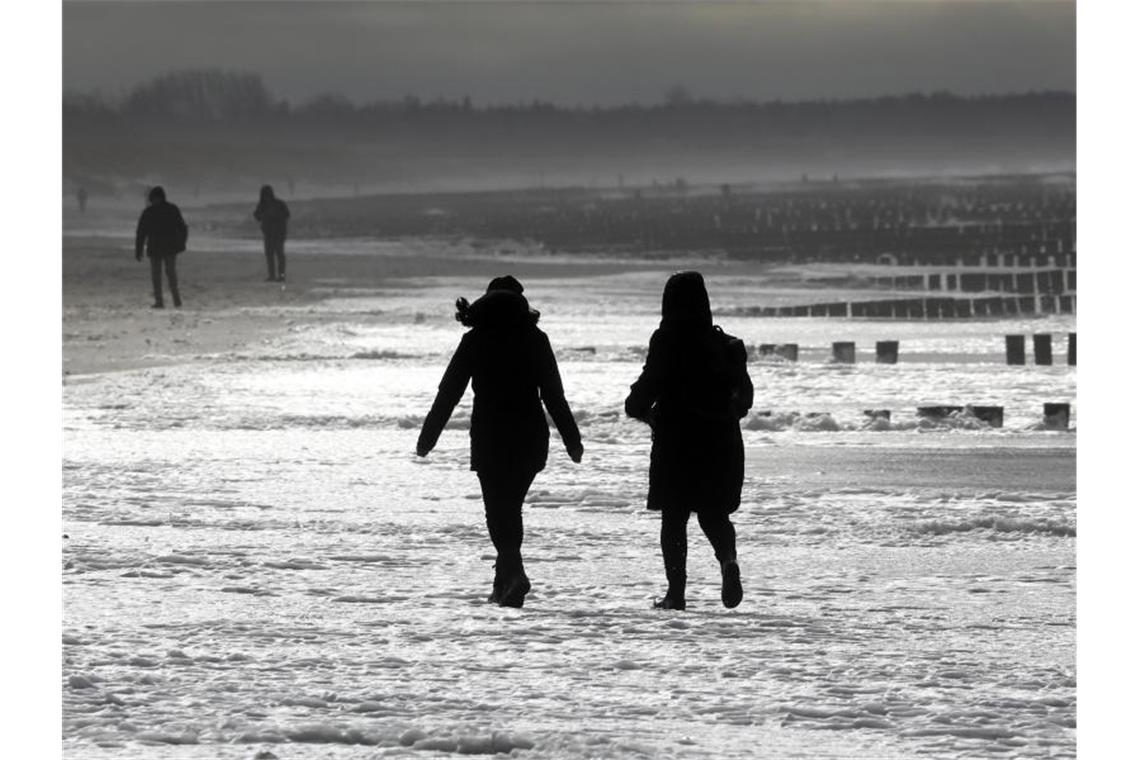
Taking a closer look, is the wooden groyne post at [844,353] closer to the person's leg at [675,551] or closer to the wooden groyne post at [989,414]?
the wooden groyne post at [989,414]

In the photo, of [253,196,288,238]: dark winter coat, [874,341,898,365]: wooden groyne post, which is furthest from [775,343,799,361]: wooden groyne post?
[253,196,288,238]: dark winter coat

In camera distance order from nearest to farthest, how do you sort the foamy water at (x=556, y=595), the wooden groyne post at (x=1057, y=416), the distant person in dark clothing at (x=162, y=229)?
1. the foamy water at (x=556, y=595)
2. the wooden groyne post at (x=1057, y=416)
3. the distant person in dark clothing at (x=162, y=229)

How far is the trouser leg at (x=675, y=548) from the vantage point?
809cm

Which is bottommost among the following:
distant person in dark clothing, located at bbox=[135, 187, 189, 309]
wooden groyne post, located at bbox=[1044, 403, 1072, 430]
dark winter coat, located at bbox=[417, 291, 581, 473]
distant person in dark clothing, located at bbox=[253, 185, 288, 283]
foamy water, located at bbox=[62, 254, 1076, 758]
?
foamy water, located at bbox=[62, 254, 1076, 758]

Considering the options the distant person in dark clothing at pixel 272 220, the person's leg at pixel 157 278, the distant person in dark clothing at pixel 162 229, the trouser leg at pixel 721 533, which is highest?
the distant person in dark clothing at pixel 272 220

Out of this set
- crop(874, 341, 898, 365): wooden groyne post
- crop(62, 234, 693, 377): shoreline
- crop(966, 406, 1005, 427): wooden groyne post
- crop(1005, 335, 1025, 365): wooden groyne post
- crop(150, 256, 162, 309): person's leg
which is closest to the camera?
crop(966, 406, 1005, 427): wooden groyne post

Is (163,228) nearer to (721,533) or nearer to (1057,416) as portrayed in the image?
(1057,416)

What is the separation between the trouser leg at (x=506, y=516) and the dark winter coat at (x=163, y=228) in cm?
1905

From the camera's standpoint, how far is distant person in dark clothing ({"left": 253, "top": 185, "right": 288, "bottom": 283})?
31.8m

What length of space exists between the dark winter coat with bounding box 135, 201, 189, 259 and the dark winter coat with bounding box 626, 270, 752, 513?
19.4m

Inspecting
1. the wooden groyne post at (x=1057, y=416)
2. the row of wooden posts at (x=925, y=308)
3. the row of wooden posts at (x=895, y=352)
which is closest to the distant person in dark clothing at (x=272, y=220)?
the row of wooden posts at (x=925, y=308)

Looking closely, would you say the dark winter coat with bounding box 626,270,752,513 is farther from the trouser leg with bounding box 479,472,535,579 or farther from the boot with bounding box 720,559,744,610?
the trouser leg with bounding box 479,472,535,579

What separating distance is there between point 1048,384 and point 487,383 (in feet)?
35.6

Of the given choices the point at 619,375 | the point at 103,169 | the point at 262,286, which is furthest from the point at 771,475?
the point at 103,169
